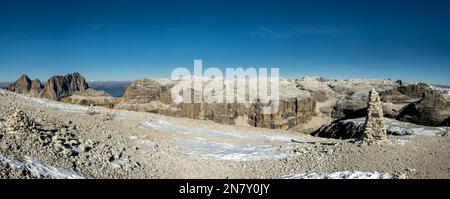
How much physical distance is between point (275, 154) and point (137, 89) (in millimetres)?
90834

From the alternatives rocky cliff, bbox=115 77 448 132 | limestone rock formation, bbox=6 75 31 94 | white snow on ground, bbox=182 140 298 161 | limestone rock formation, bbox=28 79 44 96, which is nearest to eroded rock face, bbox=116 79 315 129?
rocky cliff, bbox=115 77 448 132

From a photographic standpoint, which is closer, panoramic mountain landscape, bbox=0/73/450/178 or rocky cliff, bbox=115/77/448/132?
panoramic mountain landscape, bbox=0/73/450/178

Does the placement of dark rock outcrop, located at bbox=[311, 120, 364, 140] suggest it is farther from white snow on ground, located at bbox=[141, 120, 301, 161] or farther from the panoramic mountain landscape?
white snow on ground, located at bbox=[141, 120, 301, 161]

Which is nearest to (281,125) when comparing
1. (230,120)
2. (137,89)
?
(230,120)

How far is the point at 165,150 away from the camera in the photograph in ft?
58.9

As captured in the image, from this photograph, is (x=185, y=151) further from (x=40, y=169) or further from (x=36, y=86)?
(x=36, y=86)

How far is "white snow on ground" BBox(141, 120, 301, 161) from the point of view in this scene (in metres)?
18.5

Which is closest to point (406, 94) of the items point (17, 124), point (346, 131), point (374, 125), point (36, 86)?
point (346, 131)

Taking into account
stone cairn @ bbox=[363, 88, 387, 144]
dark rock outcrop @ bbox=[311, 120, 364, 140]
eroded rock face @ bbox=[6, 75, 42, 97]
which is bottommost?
dark rock outcrop @ bbox=[311, 120, 364, 140]

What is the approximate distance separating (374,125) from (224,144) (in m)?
8.27

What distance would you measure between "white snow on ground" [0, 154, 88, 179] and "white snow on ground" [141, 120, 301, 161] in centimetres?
761

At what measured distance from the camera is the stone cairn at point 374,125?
1869 centimetres

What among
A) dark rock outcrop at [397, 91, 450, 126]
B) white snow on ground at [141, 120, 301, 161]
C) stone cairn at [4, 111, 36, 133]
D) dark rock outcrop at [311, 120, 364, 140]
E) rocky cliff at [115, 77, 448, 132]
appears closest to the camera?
stone cairn at [4, 111, 36, 133]

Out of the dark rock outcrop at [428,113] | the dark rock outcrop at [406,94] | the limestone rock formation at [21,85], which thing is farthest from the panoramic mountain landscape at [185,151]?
the limestone rock formation at [21,85]
